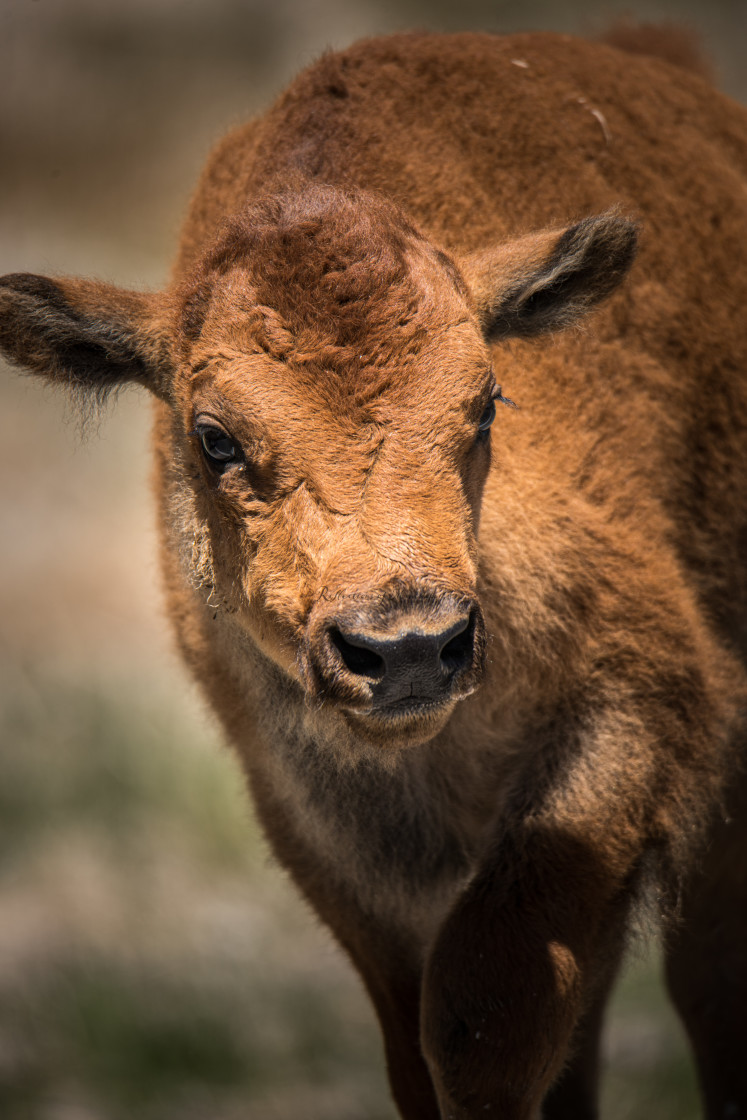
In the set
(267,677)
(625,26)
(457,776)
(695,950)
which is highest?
(625,26)

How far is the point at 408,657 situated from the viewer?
9.67ft

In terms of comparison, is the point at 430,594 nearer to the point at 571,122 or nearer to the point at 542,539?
the point at 542,539

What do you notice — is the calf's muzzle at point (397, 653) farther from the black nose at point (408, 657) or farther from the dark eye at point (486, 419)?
the dark eye at point (486, 419)

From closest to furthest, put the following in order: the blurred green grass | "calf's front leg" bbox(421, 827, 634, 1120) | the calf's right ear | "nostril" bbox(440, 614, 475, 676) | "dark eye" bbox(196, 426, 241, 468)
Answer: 1. "nostril" bbox(440, 614, 475, 676)
2. "dark eye" bbox(196, 426, 241, 468)
3. the calf's right ear
4. "calf's front leg" bbox(421, 827, 634, 1120)
5. the blurred green grass

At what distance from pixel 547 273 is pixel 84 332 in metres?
1.47

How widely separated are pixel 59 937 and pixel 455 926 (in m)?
4.66

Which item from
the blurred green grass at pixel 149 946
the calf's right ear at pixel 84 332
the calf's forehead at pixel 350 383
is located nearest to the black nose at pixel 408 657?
the calf's forehead at pixel 350 383

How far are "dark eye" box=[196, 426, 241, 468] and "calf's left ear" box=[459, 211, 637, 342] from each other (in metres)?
0.95

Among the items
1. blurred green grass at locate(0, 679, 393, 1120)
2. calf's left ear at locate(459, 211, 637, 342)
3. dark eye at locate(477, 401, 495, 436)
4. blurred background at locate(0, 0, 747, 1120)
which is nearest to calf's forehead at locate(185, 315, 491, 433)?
dark eye at locate(477, 401, 495, 436)

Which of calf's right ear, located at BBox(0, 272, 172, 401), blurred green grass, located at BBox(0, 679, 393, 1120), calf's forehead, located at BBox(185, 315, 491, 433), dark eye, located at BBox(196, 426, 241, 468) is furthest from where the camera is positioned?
blurred green grass, located at BBox(0, 679, 393, 1120)

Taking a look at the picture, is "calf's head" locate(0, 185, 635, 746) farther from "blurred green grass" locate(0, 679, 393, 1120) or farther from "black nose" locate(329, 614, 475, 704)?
"blurred green grass" locate(0, 679, 393, 1120)

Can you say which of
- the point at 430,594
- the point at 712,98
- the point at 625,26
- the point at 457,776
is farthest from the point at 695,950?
the point at 625,26

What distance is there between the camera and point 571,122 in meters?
5.15

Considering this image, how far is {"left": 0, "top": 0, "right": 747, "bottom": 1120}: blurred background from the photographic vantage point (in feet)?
22.5
